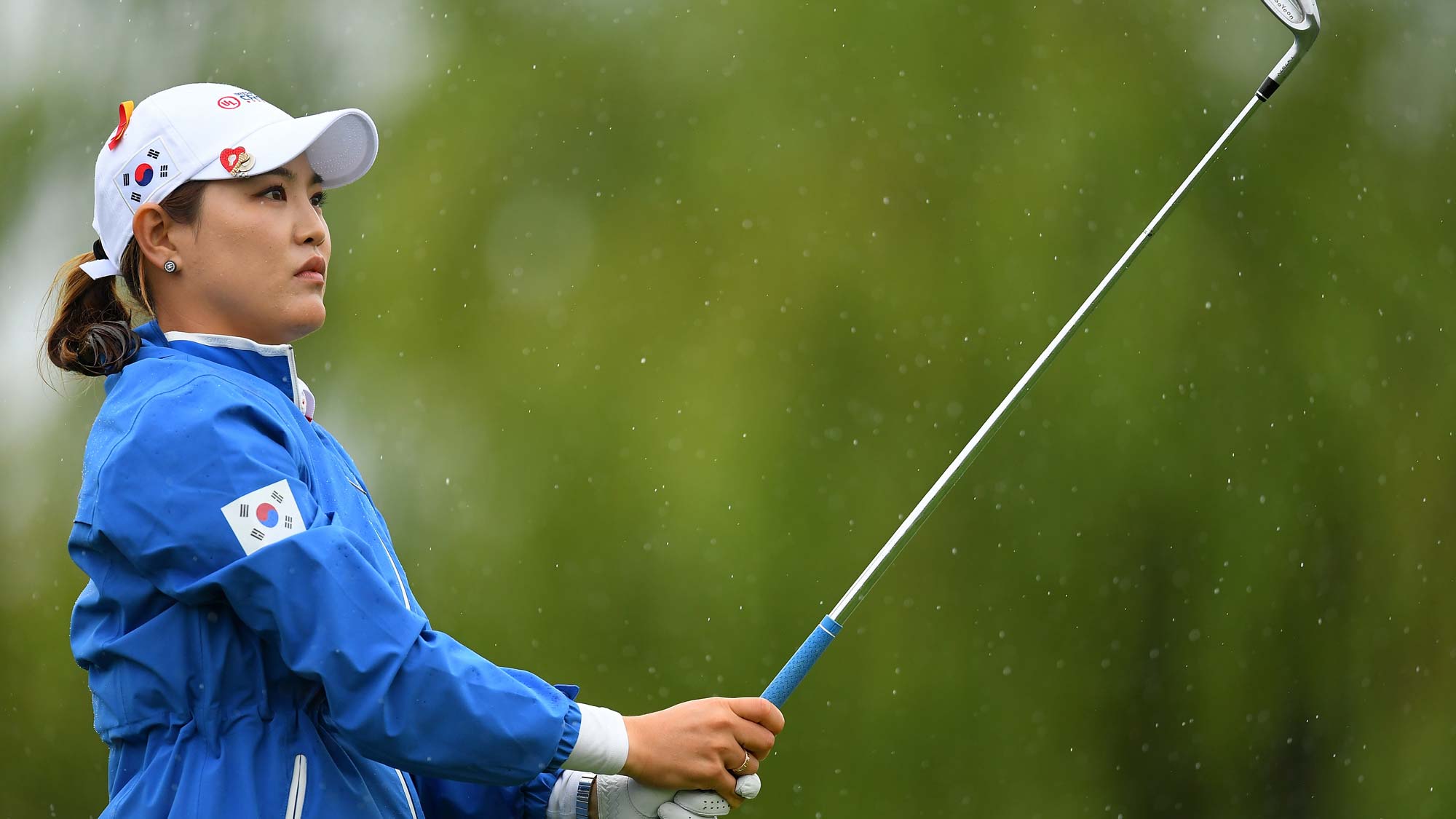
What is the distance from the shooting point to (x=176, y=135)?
5.44ft

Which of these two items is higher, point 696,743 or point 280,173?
point 280,173

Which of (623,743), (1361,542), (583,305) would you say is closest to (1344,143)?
(1361,542)

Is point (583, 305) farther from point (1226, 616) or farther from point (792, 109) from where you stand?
point (1226, 616)

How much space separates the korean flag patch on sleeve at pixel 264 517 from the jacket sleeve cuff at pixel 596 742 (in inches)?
13.4

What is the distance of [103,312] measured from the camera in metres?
1.72

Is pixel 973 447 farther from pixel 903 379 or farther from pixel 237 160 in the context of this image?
pixel 237 160

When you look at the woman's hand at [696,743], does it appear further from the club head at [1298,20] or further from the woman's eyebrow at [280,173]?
the club head at [1298,20]

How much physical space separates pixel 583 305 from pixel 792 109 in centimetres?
50

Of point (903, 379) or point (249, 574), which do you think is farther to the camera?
point (903, 379)

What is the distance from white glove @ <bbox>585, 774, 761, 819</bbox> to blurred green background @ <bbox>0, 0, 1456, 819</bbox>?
Result: 78cm

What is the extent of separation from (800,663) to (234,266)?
78cm

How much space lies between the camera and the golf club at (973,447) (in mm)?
1741

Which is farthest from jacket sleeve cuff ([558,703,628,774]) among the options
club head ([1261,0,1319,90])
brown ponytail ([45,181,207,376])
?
club head ([1261,0,1319,90])

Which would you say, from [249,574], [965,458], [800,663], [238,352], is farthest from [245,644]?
[965,458]
